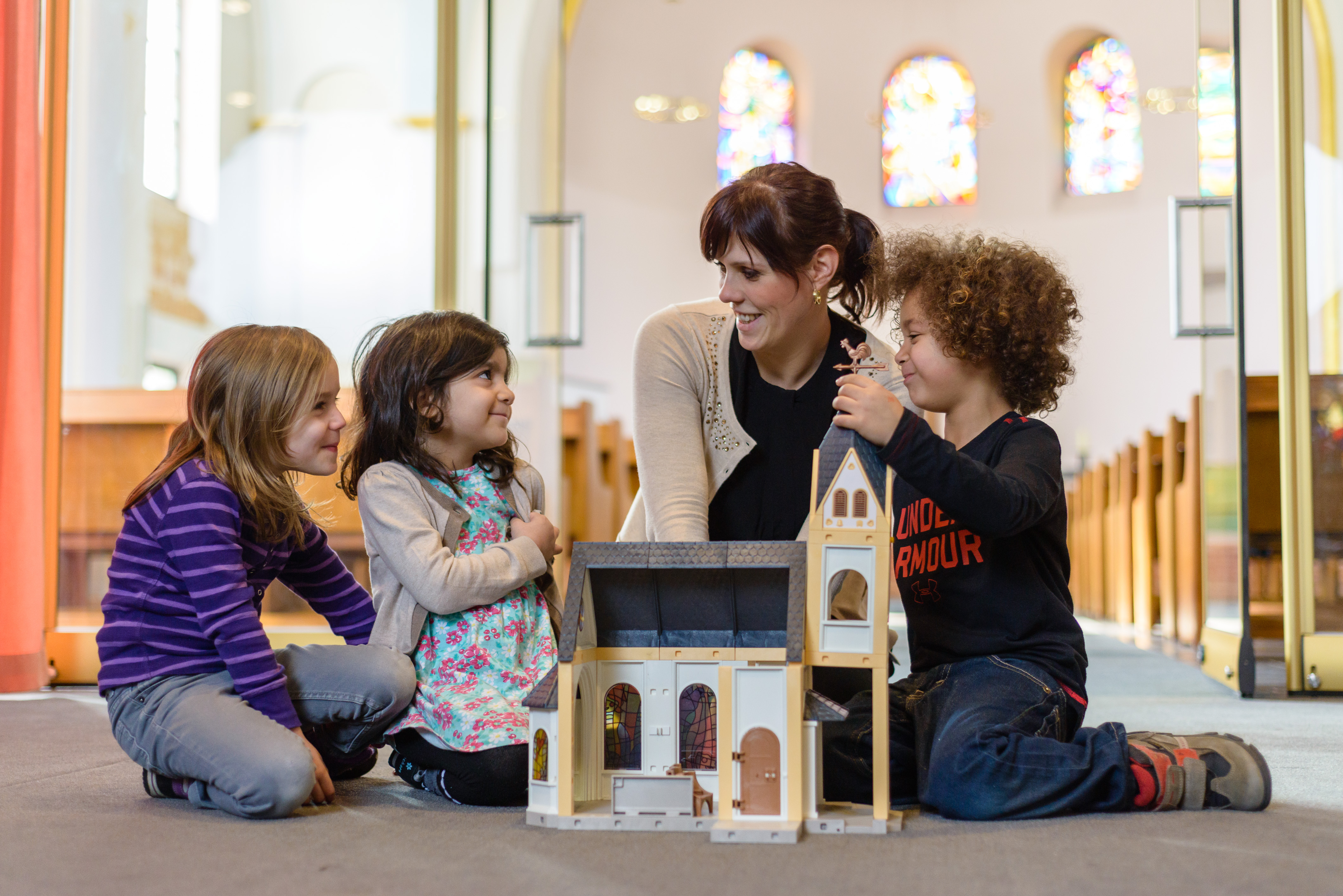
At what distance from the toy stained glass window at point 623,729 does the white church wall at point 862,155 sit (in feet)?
28.1

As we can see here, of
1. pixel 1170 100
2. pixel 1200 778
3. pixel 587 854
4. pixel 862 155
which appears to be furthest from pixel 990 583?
pixel 862 155

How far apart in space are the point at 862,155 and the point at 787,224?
9201 millimetres

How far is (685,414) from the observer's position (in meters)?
2.03

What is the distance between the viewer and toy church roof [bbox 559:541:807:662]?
4.92ft

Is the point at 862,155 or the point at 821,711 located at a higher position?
the point at 862,155

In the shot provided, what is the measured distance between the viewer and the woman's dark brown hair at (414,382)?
181 cm

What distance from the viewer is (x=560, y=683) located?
4.83 feet

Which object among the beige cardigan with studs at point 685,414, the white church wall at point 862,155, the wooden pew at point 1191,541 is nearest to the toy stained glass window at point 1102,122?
the white church wall at point 862,155

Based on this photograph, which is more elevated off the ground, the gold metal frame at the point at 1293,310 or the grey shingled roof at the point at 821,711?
the gold metal frame at the point at 1293,310

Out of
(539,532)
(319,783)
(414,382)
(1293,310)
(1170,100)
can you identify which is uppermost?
(1170,100)

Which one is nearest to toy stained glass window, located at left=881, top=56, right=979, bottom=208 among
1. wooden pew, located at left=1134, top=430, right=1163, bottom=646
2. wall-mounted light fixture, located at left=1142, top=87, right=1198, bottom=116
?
wall-mounted light fixture, located at left=1142, top=87, right=1198, bottom=116

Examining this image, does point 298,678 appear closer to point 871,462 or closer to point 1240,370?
point 871,462

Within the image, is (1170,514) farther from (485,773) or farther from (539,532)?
(485,773)

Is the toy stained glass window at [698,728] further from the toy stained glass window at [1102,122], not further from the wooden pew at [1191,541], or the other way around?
the toy stained glass window at [1102,122]
